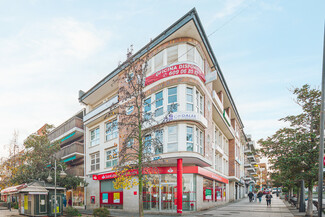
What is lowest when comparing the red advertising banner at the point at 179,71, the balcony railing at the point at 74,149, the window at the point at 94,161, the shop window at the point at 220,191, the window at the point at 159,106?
the shop window at the point at 220,191

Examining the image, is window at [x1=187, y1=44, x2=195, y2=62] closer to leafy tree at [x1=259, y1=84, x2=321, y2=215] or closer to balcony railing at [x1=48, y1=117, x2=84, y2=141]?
leafy tree at [x1=259, y1=84, x2=321, y2=215]

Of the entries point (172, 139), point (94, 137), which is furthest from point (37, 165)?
point (172, 139)

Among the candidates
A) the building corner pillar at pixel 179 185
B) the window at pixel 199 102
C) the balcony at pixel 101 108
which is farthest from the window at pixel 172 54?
the balcony at pixel 101 108

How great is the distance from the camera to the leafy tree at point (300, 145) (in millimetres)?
15789

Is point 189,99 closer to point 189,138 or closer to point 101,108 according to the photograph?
point 189,138

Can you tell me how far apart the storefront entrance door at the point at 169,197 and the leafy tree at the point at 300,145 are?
738cm

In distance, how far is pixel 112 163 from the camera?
1107 inches

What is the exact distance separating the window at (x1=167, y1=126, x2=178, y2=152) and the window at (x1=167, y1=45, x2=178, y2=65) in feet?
17.7

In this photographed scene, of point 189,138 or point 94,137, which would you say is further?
point 94,137

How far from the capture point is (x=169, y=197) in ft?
67.4

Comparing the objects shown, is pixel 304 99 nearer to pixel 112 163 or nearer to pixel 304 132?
pixel 304 132

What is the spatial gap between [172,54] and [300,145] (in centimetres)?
1138

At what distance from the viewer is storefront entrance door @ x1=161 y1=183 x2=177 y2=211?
798 inches

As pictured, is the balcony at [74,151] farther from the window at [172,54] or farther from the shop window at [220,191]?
the window at [172,54]
